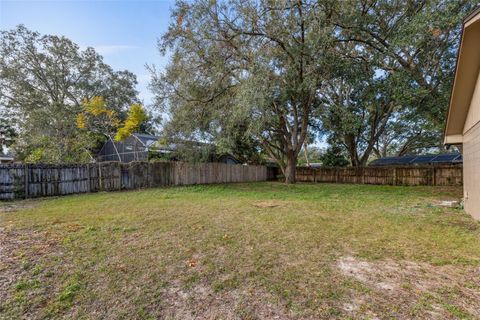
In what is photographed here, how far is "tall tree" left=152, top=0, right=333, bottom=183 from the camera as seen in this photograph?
8961 mm

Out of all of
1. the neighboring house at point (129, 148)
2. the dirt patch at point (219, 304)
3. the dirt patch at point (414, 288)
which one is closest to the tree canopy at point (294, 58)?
the neighboring house at point (129, 148)

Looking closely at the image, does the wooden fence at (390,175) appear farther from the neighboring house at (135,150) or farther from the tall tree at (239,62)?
the neighboring house at (135,150)

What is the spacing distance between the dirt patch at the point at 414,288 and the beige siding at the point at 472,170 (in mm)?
3065

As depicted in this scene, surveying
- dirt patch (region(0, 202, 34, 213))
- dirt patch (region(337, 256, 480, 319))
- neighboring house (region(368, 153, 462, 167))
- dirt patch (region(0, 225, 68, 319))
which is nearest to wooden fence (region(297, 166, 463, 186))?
neighboring house (region(368, 153, 462, 167))

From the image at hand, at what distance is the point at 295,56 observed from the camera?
30.3ft

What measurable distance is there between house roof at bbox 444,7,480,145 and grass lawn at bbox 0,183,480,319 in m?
2.37

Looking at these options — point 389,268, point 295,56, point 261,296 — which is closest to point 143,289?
point 261,296

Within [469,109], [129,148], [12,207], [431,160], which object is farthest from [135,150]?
[431,160]

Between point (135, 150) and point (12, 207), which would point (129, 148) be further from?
point (12, 207)

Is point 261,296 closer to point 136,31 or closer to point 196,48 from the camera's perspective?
point 196,48

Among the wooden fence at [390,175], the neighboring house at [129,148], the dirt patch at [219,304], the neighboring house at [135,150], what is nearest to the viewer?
the dirt patch at [219,304]

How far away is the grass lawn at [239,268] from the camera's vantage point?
75.2 inches

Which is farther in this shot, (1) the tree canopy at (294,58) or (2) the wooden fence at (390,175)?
(2) the wooden fence at (390,175)

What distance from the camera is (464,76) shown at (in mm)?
4484
